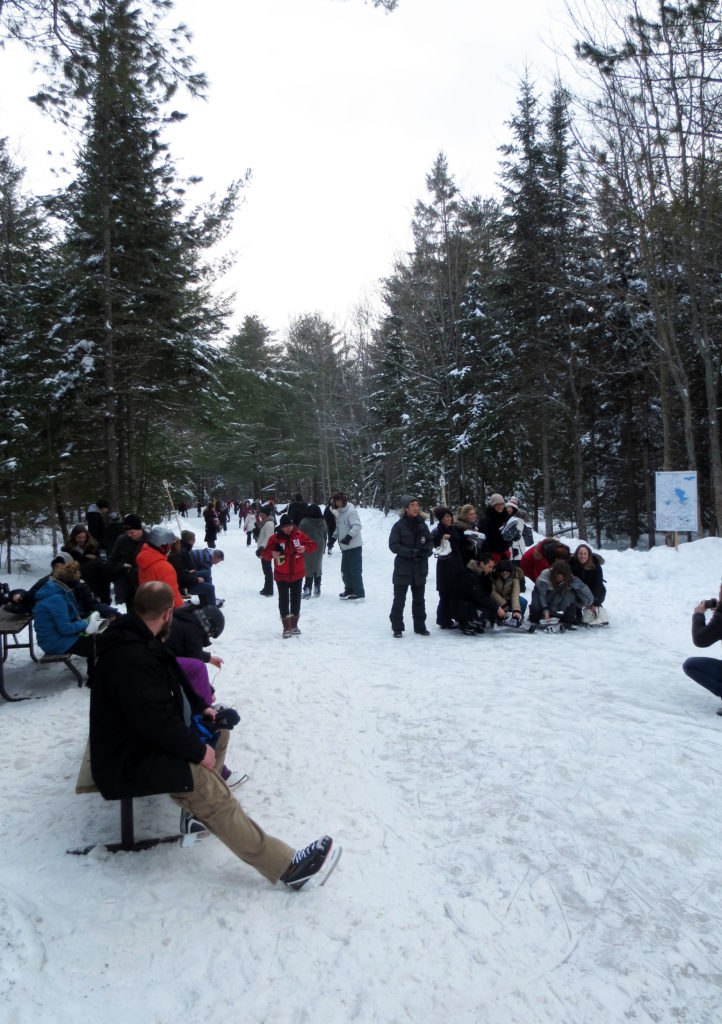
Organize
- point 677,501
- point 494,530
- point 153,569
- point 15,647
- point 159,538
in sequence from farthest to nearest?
point 677,501
point 494,530
point 159,538
point 15,647
point 153,569

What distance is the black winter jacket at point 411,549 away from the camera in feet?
28.6

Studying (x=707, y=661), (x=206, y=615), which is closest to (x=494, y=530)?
(x=707, y=661)

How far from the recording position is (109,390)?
1379 cm

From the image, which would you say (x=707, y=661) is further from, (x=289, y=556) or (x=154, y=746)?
(x=289, y=556)

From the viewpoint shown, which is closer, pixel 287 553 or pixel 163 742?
pixel 163 742

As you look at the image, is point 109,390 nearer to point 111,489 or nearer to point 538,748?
point 111,489

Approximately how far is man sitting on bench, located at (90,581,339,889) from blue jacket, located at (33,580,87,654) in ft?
11.1

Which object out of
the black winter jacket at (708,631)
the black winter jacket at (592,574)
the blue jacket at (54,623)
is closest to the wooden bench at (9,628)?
the blue jacket at (54,623)

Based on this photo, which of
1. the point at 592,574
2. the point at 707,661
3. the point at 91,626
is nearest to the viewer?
the point at 707,661

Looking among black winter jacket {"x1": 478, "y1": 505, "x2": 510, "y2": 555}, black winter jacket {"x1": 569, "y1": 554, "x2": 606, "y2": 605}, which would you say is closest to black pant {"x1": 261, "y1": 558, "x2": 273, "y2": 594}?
black winter jacket {"x1": 478, "y1": 505, "x2": 510, "y2": 555}

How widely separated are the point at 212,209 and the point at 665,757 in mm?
14865

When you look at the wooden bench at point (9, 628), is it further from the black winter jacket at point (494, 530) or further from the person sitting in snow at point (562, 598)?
the person sitting in snow at point (562, 598)

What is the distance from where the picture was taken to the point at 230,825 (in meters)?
3.15

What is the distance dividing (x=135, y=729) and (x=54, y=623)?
12.0 ft
